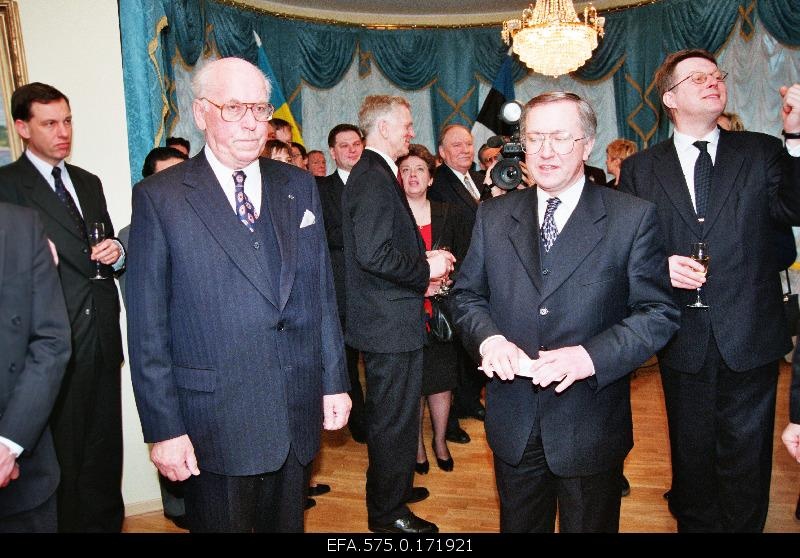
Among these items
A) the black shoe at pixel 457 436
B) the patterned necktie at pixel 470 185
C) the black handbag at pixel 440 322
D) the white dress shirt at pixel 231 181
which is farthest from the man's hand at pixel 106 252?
the patterned necktie at pixel 470 185

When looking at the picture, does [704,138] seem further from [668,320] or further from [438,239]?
[438,239]

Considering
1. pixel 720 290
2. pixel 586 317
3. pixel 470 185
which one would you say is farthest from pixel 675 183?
pixel 470 185

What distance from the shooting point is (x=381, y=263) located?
2760 millimetres

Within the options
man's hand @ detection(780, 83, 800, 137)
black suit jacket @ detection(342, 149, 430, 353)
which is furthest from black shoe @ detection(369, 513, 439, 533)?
man's hand @ detection(780, 83, 800, 137)

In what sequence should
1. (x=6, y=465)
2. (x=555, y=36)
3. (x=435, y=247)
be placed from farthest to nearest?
(x=555, y=36) < (x=435, y=247) < (x=6, y=465)

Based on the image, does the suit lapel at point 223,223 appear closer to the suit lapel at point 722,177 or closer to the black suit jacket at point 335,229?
the suit lapel at point 722,177

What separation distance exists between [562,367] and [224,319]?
0.97m

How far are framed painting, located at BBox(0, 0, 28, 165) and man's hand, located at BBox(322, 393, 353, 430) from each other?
2100 mm

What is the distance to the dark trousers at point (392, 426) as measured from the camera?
2.96 metres

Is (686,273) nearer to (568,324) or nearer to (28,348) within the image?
(568,324)

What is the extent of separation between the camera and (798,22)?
644 centimetres

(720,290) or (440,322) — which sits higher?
(720,290)

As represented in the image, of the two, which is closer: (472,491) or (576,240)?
(576,240)

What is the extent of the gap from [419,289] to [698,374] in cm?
121
